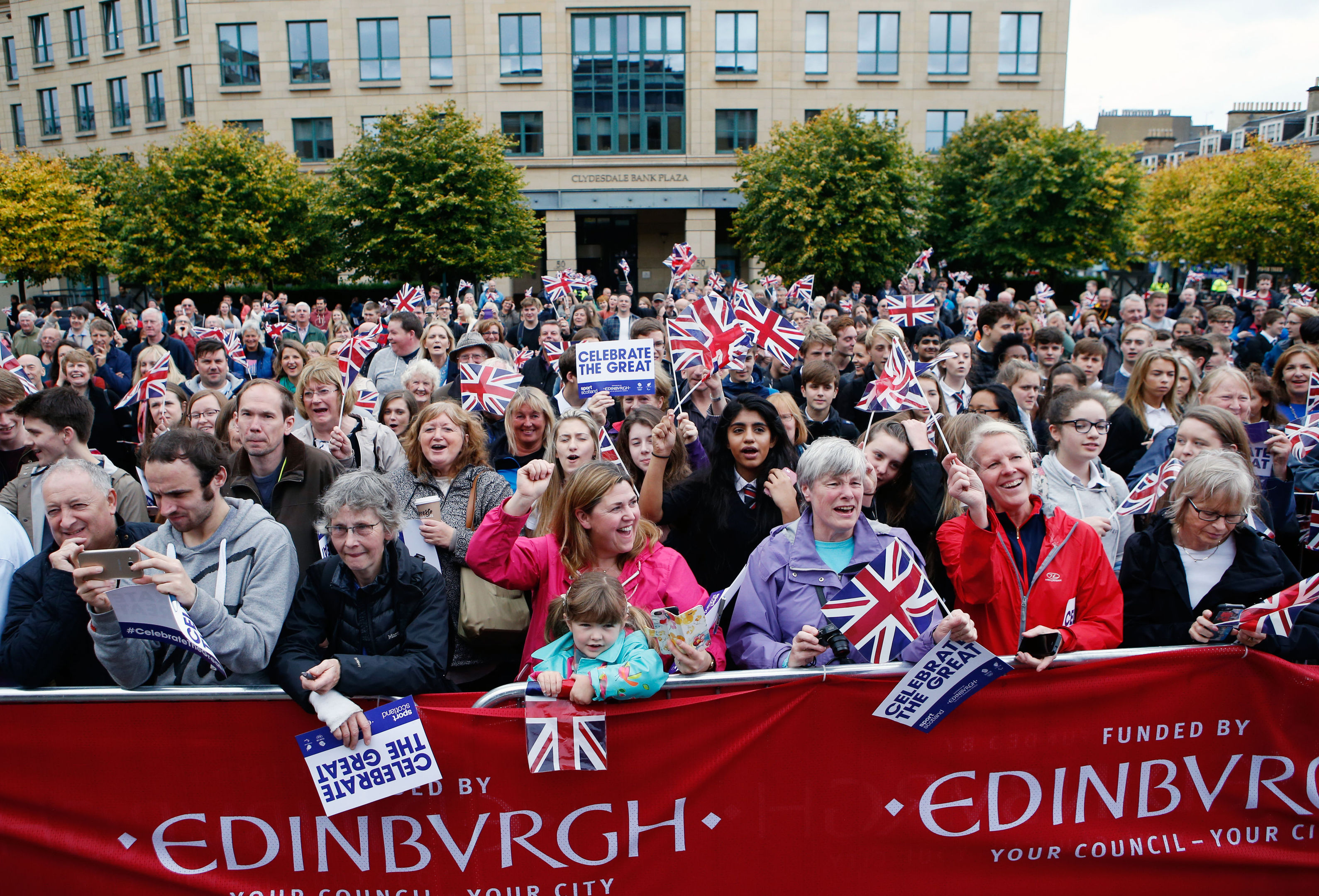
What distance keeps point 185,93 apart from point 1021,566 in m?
45.6

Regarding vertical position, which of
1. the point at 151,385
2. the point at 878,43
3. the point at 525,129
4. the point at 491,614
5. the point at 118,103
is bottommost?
the point at 491,614

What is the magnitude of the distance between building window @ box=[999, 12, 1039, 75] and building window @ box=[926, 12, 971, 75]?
4.51 ft

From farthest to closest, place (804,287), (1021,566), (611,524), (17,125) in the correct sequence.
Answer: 1. (17,125)
2. (804,287)
3. (611,524)
4. (1021,566)

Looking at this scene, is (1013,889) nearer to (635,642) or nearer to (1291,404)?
(635,642)

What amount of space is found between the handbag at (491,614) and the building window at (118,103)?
47.4 metres

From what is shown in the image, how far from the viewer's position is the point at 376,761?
313cm

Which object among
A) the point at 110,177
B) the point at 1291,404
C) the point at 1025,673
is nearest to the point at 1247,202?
the point at 1291,404

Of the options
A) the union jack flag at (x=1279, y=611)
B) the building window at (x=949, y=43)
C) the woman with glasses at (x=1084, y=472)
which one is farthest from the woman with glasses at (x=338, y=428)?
the building window at (x=949, y=43)

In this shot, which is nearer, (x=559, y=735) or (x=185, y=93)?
(x=559, y=735)

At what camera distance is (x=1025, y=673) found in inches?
129

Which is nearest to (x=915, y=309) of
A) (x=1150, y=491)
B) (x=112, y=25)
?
(x=1150, y=491)

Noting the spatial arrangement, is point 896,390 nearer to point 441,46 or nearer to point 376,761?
point 376,761

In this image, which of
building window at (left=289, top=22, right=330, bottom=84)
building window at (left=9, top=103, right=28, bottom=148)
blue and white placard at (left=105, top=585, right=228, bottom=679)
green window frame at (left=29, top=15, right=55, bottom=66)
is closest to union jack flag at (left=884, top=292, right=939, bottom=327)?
blue and white placard at (left=105, top=585, right=228, bottom=679)

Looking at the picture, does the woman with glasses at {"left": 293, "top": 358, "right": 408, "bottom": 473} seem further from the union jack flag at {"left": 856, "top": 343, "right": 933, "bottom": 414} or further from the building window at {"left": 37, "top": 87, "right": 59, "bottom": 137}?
the building window at {"left": 37, "top": 87, "right": 59, "bottom": 137}
